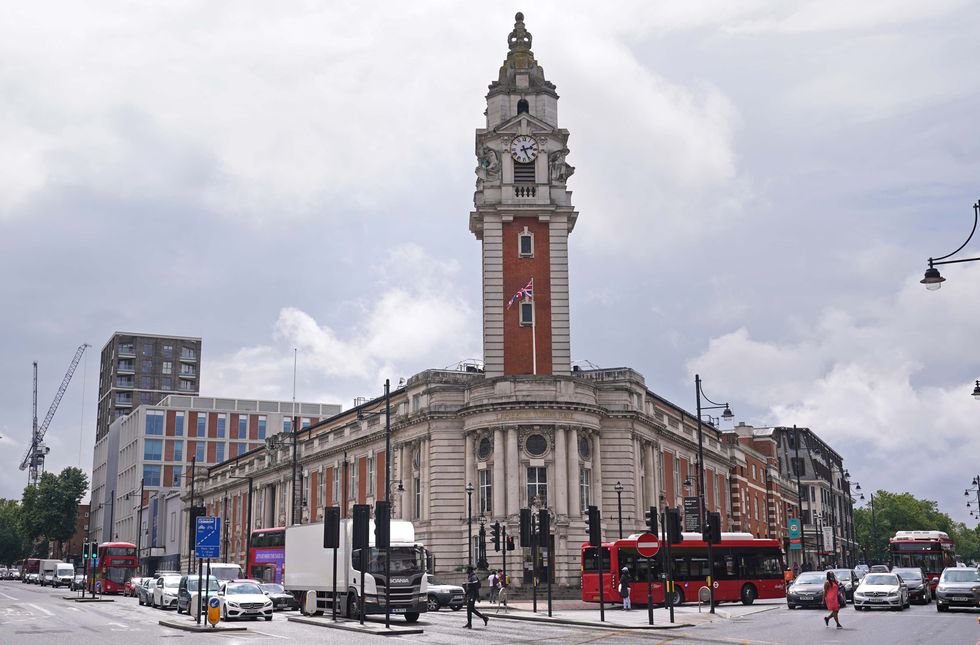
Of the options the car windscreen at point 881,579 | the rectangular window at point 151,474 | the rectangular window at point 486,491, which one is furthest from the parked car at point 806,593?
the rectangular window at point 151,474

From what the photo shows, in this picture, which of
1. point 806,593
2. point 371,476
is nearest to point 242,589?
point 806,593

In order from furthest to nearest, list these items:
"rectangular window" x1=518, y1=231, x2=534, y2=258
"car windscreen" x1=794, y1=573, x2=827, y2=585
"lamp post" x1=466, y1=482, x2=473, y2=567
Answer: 1. "rectangular window" x1=518, y1=231, x2=534, y2=258
2. "lamp post" x1=466, y1=482, x2=473, y2=567
3. "car windscreen" x1=794, y1=573, x2=827, y2=585

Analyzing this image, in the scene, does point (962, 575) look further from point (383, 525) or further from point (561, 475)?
point (561, 475)

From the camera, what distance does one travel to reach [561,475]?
200 feet

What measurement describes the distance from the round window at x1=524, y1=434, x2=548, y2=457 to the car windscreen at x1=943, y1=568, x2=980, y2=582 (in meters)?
25.3

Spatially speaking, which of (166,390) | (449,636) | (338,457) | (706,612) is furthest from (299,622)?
(166,390)

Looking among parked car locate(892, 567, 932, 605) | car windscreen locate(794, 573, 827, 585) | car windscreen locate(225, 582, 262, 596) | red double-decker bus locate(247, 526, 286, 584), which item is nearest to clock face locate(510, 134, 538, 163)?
red double-decker bus locate(247, 526, 286, 584)

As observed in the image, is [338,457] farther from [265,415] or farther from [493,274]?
[265,415]

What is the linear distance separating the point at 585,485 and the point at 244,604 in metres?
27.9

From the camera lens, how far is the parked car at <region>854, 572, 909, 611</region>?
1665 inches

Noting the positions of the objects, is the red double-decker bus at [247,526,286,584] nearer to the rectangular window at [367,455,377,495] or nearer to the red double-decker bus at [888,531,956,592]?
the rectangular window at [367,455,377,495]

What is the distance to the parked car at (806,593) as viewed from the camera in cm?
4453

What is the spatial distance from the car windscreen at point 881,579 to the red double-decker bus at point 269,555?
100ft

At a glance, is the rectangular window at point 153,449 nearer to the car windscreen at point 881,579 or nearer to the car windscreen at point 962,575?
the car windscreen at point 881,579
